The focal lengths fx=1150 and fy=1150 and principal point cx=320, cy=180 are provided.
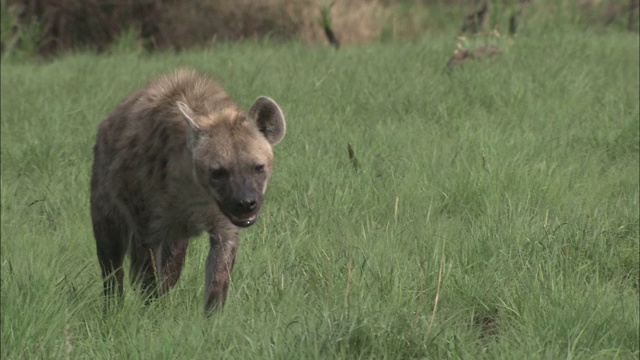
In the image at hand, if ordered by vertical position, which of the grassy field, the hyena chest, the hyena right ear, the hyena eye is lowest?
the grassy field

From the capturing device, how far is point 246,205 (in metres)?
3.86

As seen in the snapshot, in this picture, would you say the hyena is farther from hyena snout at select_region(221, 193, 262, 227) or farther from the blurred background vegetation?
the blurred background vegetation

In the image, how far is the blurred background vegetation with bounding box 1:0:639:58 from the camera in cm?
1102

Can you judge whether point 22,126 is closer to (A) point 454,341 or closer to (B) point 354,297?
(B) point 354,297

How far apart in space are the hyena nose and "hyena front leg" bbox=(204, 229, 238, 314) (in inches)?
8.2

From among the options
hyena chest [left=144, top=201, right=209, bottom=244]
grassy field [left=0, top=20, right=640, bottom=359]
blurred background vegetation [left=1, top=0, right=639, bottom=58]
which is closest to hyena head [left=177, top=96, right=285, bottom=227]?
hyena chest [left=144, top=201, right=209, bottom=244]

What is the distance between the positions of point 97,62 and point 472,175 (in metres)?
4.70

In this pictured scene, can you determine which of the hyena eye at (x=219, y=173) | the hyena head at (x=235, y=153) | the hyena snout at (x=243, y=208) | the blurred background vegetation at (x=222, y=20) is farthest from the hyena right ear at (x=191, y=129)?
the blurred background vegetation at (x=222, y=20)

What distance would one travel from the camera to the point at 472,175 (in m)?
5.25

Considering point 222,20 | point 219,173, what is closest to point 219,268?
point 219,173

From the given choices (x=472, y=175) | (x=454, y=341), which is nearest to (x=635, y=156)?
(x=472, y=175)

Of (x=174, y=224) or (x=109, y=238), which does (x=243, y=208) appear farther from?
(x=109, y=238)

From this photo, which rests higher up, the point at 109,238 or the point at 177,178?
the point at 177,178

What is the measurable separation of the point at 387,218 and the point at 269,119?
1068 mm
